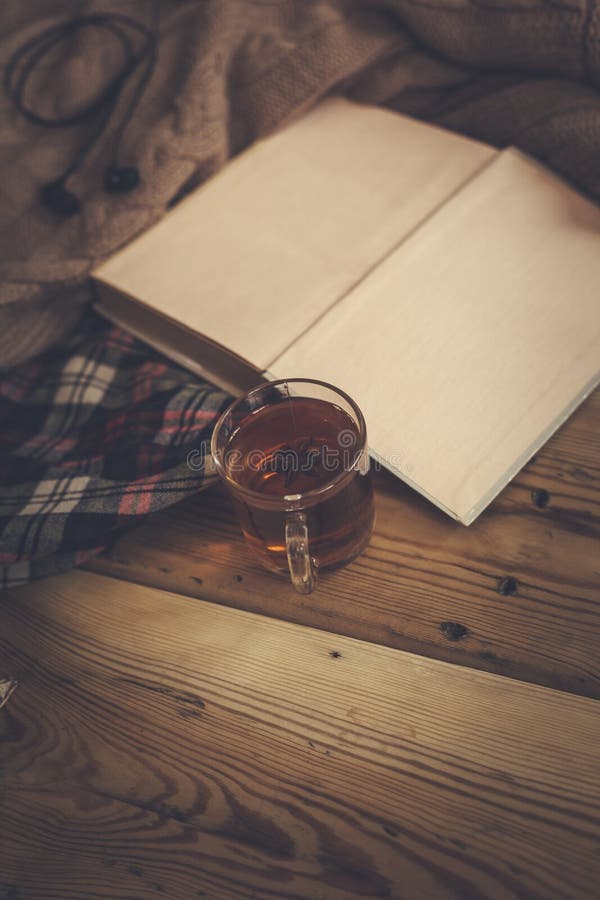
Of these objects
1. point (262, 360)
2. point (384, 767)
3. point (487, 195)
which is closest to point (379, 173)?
point (487, 195)

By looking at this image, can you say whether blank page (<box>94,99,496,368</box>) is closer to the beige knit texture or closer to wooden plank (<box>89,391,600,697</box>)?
the beige knit texture

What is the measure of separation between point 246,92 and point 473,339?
1.17ft

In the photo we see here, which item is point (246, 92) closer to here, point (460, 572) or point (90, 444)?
point (90, 444)

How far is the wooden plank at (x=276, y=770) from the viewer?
42 cm

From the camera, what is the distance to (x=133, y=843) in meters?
0.45

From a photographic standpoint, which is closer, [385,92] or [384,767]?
[384,767]

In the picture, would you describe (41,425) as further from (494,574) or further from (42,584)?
(494,574)

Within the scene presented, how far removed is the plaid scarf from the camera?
54 centimetres

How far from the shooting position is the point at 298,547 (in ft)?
1.49

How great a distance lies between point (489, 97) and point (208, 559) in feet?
1.65

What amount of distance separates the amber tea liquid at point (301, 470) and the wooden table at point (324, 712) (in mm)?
38

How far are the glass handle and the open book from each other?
0.10 metres

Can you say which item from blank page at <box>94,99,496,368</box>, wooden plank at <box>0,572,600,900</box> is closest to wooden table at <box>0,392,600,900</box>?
wooden plank at <box>0,572,600,900</box>

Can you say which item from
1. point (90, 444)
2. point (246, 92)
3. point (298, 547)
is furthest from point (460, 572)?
point (246, 92)
